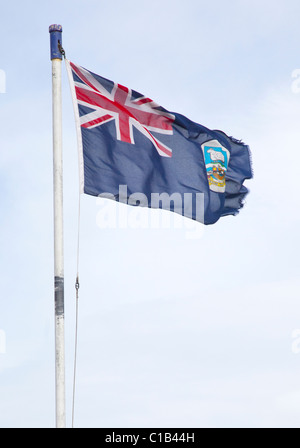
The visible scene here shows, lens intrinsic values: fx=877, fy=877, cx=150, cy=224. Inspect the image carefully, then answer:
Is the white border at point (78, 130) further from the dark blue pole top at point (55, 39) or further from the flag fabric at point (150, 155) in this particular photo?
the dark blue pole top at point (55, 39)

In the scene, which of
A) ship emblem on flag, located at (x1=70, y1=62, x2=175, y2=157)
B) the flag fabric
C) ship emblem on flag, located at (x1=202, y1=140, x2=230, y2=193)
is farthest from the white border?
ship emblem on flag, located at (x1=202, y1=140, x2=230, y2=193)

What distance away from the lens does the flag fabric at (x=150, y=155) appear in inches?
757

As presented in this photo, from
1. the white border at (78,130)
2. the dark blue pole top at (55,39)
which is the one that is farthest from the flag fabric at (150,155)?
the dark blue pole top at (55,39)

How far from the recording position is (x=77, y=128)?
61.6 ft

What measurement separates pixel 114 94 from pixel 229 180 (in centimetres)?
459

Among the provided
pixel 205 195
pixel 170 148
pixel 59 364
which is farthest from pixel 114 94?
pixel 59 364

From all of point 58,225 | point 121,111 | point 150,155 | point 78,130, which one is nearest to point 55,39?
point 78,130

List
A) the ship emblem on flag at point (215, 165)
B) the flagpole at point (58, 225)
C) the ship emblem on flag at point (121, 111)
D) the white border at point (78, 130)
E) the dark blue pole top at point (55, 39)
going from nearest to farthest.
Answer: the flagpole at point (58, 225) → the white border at point (78, 130) → the dark blue pole top at point (55, 39) → the ship emblem on flag at point (121, 111) → the ship emblem on flag at point (215, 165)

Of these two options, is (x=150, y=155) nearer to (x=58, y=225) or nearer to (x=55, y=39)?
(x=55, y=39)

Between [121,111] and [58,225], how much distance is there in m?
3.88

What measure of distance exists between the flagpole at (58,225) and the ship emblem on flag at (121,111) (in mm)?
695

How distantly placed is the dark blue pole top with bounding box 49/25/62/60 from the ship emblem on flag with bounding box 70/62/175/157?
585 millimetres

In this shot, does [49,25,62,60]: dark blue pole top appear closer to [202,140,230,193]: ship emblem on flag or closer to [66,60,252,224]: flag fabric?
[66,60,252,224]: flag fabric

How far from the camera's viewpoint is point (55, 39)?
62.1 feet
